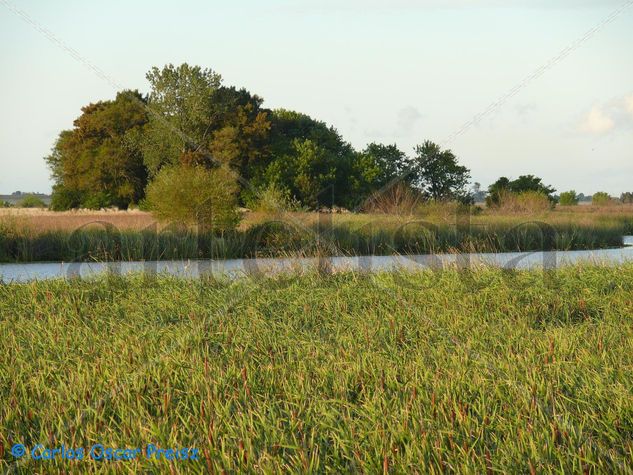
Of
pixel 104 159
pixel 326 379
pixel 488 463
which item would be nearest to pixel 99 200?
pixel 104 159

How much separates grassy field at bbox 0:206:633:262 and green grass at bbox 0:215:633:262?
2 cm

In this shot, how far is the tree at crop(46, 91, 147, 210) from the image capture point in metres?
36.2

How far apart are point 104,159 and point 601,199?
2644 cm

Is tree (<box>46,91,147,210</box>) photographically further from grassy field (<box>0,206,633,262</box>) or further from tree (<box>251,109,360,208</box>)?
grassy field (<box>0,206,633,262</box>)

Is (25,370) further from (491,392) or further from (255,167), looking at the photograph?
(255,167)

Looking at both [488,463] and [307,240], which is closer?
[488,463]

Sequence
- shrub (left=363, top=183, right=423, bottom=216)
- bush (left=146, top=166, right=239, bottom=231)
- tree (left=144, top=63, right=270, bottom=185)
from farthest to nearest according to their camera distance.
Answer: tree (left=144, top=63, right=270, bottom=185)
shrub (left=363, top=183, right=423, bottom=216)
bush (left=146, top=166, right=239, bottom=231)

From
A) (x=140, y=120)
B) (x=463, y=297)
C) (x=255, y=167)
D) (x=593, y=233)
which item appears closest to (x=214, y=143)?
(x=255, y=167)

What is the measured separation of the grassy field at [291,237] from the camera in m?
13.4

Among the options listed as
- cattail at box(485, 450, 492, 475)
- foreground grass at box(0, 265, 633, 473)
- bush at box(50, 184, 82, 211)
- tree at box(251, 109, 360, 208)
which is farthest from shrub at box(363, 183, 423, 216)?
bush at box(50, 184, 82, 211)

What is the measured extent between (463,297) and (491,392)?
3.36 meters

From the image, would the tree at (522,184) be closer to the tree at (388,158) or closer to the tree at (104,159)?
the tree at (388,158)

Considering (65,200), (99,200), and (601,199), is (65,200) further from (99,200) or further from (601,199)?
(601,199)

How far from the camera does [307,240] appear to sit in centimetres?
1402
